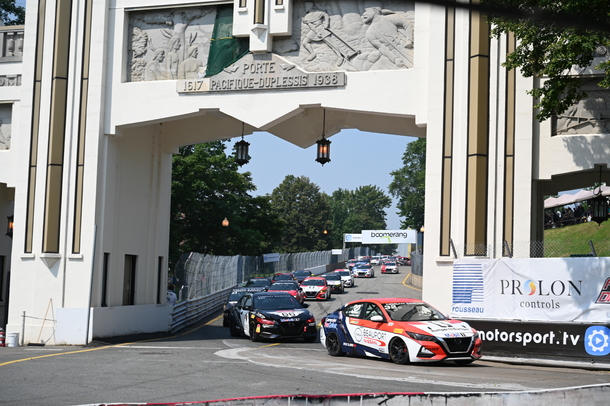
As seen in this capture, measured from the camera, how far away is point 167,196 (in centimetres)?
2662

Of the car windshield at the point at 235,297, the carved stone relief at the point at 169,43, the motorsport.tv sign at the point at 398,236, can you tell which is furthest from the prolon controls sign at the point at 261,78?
the motorsport.tv sign at the point at 398,236

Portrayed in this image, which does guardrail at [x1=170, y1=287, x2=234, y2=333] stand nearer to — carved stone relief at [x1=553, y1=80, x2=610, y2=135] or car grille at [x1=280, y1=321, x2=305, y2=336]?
car grille at [x1=280, y1=321, x2=305, y2=336]

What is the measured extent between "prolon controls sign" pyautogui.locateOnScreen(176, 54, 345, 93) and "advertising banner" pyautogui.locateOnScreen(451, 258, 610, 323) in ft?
21.1

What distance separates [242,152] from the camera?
73.3 feet

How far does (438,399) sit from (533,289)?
9.02 meters

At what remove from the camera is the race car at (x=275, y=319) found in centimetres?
2148

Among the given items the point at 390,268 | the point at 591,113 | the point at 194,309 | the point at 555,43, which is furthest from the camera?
the point at 390,268

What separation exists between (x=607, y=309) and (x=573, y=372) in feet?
5.68

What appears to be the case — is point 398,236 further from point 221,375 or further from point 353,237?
point 221,375

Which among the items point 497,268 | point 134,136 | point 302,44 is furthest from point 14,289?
point 497,268

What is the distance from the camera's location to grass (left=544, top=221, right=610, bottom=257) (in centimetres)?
4906

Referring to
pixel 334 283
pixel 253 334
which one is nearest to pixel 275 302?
pixel 253 334

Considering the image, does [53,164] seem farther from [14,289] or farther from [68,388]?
[68,388]

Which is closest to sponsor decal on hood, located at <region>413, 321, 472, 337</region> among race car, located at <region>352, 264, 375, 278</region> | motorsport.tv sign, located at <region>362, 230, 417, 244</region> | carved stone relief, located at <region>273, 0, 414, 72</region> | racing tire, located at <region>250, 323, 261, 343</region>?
racing tire, located at <region>250, 323, 261, 343</region>
